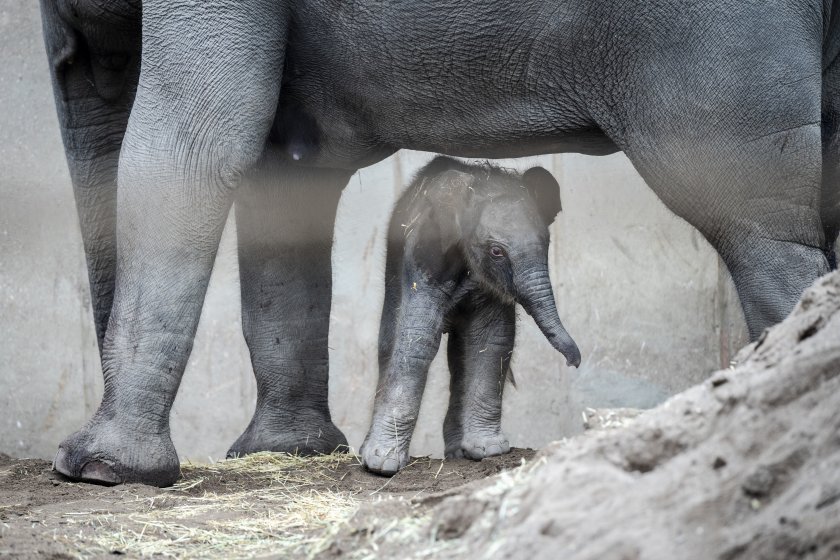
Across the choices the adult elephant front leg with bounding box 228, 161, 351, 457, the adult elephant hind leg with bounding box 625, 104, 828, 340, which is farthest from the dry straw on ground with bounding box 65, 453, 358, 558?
the adult elephant hind leg with bounding box 625, 104, 828, 340

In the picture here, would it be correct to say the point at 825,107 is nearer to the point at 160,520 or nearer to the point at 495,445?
the point at 495,445

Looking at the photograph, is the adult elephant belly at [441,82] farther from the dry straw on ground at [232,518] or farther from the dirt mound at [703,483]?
the dirt mound at [703,483]

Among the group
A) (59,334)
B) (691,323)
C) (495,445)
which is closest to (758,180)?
(495,445)

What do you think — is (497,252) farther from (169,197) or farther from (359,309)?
(359,309)

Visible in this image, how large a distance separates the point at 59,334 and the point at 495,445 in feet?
11.8

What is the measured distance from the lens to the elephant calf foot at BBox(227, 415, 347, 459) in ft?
16.7

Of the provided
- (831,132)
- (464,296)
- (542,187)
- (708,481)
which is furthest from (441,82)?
(708,481)

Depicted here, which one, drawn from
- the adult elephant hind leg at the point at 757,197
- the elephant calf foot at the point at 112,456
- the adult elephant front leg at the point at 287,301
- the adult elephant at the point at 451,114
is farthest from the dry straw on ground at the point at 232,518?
the adult elephant hind leg at the point at 757,197

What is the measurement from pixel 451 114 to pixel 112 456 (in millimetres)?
1643

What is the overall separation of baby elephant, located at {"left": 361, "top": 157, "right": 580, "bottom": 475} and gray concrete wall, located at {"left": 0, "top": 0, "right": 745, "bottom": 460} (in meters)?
2.31

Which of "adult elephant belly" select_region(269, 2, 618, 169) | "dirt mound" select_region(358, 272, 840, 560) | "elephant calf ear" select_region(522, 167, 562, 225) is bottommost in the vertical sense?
"elephant calf ear" select_region(522, 167, 562, 225)

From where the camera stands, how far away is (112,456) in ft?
12.7

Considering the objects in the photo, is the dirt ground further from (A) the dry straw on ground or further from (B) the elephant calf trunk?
(B) the elephant calf trunk

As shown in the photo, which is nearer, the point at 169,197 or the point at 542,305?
the point at 169,197
